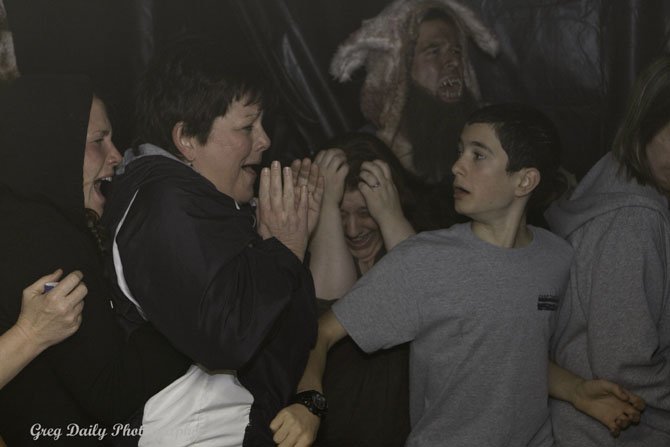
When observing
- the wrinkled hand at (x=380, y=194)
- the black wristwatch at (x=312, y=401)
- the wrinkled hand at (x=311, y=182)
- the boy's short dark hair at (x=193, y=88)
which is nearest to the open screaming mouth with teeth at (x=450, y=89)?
the wrinkled hand at (x=380, y=194)

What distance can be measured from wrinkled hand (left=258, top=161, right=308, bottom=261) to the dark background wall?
73cm

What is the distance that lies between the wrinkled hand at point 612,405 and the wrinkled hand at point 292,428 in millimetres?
720

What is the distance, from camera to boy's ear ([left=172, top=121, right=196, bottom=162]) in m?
1.87

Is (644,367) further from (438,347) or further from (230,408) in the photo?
(230,408)

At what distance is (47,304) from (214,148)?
0.58m

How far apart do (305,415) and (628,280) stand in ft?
2.83

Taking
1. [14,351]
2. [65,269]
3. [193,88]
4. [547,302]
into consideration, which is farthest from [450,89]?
[14,351]

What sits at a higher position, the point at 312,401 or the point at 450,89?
the point at 450,89

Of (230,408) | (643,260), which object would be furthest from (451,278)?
(230,408)

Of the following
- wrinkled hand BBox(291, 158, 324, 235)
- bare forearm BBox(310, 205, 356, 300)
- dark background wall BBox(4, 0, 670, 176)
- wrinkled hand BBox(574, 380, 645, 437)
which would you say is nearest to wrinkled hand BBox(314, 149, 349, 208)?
bare forearm BBox(310, 205, 356, 300)

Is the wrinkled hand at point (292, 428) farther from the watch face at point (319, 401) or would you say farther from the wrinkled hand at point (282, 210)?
the wrinkled hand at point (282, 210)

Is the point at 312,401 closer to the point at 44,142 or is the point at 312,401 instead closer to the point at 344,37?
the point at 44,142

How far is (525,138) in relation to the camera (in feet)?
6.68

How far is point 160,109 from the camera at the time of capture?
1.87 meters
